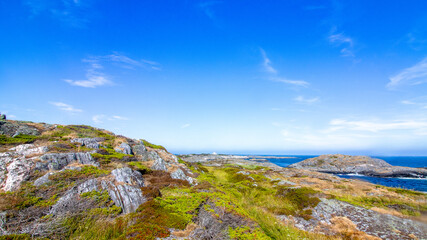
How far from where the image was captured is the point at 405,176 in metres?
64.6

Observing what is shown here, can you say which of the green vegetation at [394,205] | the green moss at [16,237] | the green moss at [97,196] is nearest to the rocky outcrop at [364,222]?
the green vegetation at [394,205]

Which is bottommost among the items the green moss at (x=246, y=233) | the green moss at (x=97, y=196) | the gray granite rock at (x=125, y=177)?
the green moss at (x=246, y=233)

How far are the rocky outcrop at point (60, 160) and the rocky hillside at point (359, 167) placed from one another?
305ft

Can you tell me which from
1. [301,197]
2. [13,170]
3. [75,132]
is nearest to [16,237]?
[13,170]

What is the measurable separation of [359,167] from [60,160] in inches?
4058

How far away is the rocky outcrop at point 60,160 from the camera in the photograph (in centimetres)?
1506

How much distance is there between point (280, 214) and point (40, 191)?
18.7m

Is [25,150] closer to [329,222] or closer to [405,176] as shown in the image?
[329,222]

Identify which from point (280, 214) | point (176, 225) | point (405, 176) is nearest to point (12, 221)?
point (176, 225)

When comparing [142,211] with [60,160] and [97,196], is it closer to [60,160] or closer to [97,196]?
[97,196]

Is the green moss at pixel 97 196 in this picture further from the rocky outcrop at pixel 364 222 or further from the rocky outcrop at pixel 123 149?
the rocky outcrop at pixel 123 149

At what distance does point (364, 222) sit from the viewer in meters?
13.2

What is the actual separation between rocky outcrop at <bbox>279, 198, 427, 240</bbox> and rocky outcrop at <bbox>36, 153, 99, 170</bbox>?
69.3 ft

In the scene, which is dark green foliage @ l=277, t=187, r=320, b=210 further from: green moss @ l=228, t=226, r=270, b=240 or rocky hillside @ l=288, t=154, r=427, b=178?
rocky hillside @ l=288, t=154, r=427, b=178
